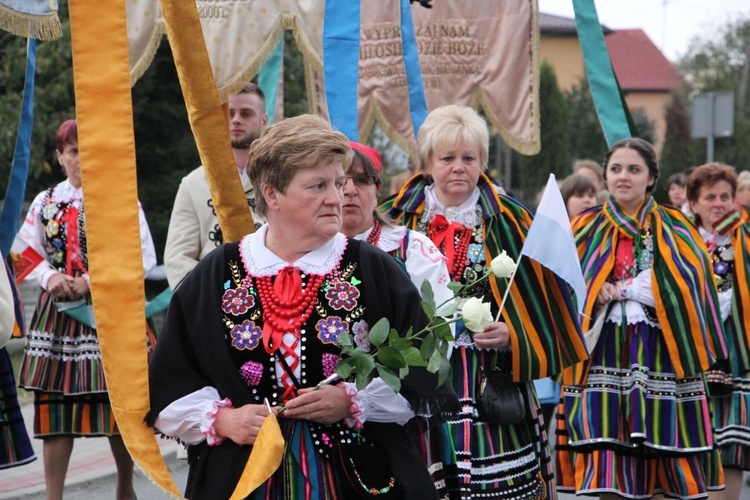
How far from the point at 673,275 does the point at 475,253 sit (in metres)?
1.48

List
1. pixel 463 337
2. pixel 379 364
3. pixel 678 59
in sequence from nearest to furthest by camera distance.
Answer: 1. pixel 379 364
2. pixel 463 337
3. pixel 678 59

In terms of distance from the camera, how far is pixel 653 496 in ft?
19.1

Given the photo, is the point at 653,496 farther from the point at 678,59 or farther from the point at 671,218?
the point at 678,59

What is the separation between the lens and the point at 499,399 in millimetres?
4555

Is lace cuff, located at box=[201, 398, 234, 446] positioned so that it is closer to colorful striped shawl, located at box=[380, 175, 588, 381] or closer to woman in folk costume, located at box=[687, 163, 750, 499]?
colorful striped shawl, located at box=[380, 175, 588, 381]

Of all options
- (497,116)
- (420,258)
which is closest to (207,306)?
(420,258)

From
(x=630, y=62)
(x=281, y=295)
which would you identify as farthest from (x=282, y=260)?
(x=630, y=62)

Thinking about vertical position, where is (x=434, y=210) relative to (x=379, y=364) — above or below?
above

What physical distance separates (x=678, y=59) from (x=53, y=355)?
5920 cm

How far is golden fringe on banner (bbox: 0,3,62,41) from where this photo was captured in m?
3.43

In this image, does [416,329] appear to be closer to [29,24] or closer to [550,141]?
[29,24]

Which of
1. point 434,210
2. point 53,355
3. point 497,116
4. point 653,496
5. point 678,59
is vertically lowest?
point 653,496

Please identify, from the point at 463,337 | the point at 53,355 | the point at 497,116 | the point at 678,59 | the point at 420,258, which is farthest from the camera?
→ the point at 678,59

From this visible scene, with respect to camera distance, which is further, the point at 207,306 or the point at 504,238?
the point at 504,238
